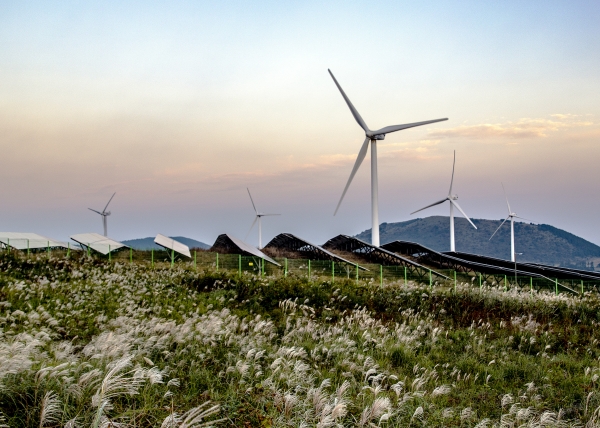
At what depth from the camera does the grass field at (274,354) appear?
24.3 ft

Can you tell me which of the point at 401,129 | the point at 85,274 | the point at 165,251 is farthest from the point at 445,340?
the point at 401,129

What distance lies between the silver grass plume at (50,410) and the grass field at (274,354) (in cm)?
3

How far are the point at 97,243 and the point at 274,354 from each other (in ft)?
91.4

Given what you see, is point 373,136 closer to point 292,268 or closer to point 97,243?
point 292,268

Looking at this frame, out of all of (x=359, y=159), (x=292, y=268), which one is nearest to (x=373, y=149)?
(x=359, y=159)

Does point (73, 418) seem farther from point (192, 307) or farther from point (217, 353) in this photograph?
point (192, 307)

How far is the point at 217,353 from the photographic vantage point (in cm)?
1150

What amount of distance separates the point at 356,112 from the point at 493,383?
4483cm

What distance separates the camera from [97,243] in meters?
36.0

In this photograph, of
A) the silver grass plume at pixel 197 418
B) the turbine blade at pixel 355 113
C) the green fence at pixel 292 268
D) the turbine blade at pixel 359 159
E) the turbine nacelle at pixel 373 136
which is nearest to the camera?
the silver grass plume at pixel 197 418

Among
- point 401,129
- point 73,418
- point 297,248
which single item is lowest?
point 297,248

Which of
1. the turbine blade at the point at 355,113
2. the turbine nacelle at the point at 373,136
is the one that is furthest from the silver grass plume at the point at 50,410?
the turbine blade at the point at 355,113

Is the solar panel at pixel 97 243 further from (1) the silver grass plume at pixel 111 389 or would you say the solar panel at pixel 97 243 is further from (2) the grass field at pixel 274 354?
(1) the silver grass plume at pixel 111 389

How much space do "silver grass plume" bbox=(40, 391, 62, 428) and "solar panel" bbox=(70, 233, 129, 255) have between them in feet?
95.6
